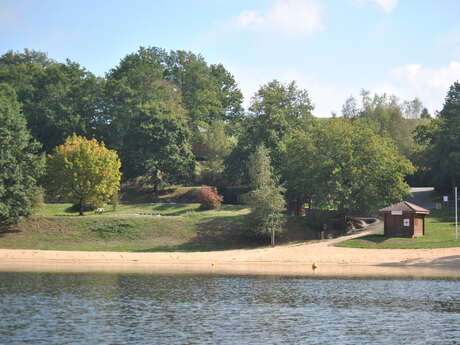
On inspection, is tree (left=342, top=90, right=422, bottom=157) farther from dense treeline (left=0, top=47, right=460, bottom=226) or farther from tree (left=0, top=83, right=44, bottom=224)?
tree (left=0, top=83, right=44, bottom=224)

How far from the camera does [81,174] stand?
76.0m

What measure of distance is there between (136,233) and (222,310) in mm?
36247

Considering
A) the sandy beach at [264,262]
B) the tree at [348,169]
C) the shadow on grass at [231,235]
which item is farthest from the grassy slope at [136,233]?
the tree at [348,169]

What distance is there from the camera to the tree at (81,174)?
75.8m

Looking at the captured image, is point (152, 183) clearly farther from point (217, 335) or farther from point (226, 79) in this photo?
point (217, 335)

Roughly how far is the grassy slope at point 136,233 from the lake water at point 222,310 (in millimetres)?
17524

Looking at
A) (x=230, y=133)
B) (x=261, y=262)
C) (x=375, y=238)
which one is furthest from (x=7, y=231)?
(x=230, y=133)

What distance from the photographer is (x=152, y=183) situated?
102125mm

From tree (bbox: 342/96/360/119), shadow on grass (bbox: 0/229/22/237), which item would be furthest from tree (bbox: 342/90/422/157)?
shadow on grass (bbox: 0/229/22/237)

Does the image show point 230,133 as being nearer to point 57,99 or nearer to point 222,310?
point 57,99

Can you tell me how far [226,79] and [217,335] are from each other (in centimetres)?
12602

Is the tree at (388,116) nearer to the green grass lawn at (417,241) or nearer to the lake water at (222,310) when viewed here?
the green grass lawn at (417,241)

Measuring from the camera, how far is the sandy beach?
189ft

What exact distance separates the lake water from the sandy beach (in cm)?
584
